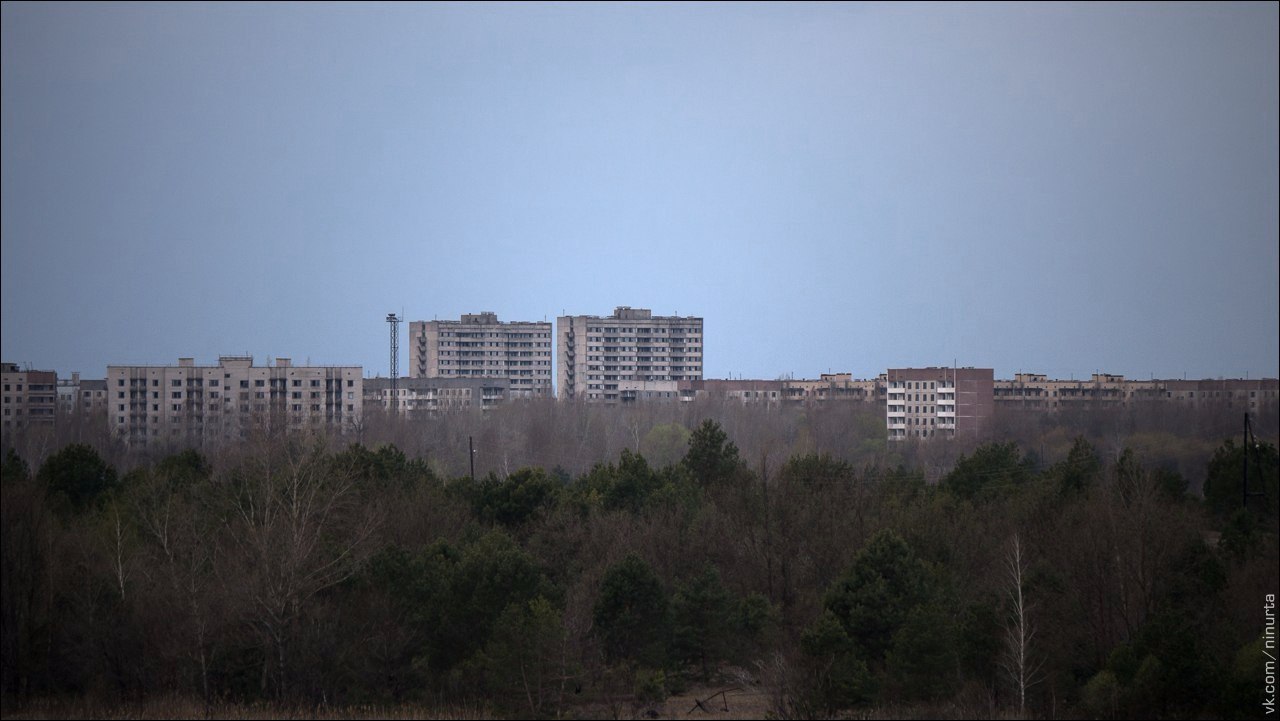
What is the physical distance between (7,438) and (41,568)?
42.3 metres

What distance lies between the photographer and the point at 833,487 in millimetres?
A: 34281

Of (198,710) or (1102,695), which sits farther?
(198,710)

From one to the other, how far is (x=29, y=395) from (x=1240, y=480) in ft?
207

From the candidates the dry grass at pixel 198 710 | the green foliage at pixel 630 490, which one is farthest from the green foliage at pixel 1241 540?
the dry grass at pixel 198 710

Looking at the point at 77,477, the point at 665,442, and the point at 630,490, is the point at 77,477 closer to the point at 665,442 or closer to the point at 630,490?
the point at 630,490

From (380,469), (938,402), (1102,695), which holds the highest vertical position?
(938,402)

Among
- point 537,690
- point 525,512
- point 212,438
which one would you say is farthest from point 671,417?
point 537,690

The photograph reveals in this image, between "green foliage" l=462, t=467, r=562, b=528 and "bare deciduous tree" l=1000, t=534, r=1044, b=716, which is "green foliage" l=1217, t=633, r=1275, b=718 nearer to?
"bare deciduous tree" l=1000, t=534, r=1044, b=716

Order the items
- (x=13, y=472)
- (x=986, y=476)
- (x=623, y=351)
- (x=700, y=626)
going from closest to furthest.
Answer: (x=700, y=626) < (x=13, y=472) < (x=986, y=476) < (x=623, y=351)

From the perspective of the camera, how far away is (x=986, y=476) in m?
37.3

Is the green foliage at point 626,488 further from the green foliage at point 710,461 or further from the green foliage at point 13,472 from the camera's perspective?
the green foliage at point 13,472

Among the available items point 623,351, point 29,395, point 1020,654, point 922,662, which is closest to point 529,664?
point 922,662

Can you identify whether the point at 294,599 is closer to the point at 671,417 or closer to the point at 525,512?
the point at 525,512

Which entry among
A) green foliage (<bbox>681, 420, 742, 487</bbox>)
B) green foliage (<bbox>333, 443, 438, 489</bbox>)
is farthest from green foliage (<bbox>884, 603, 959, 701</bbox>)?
green foliage (<bbox>681, 420, 742, 487</bbox>)
